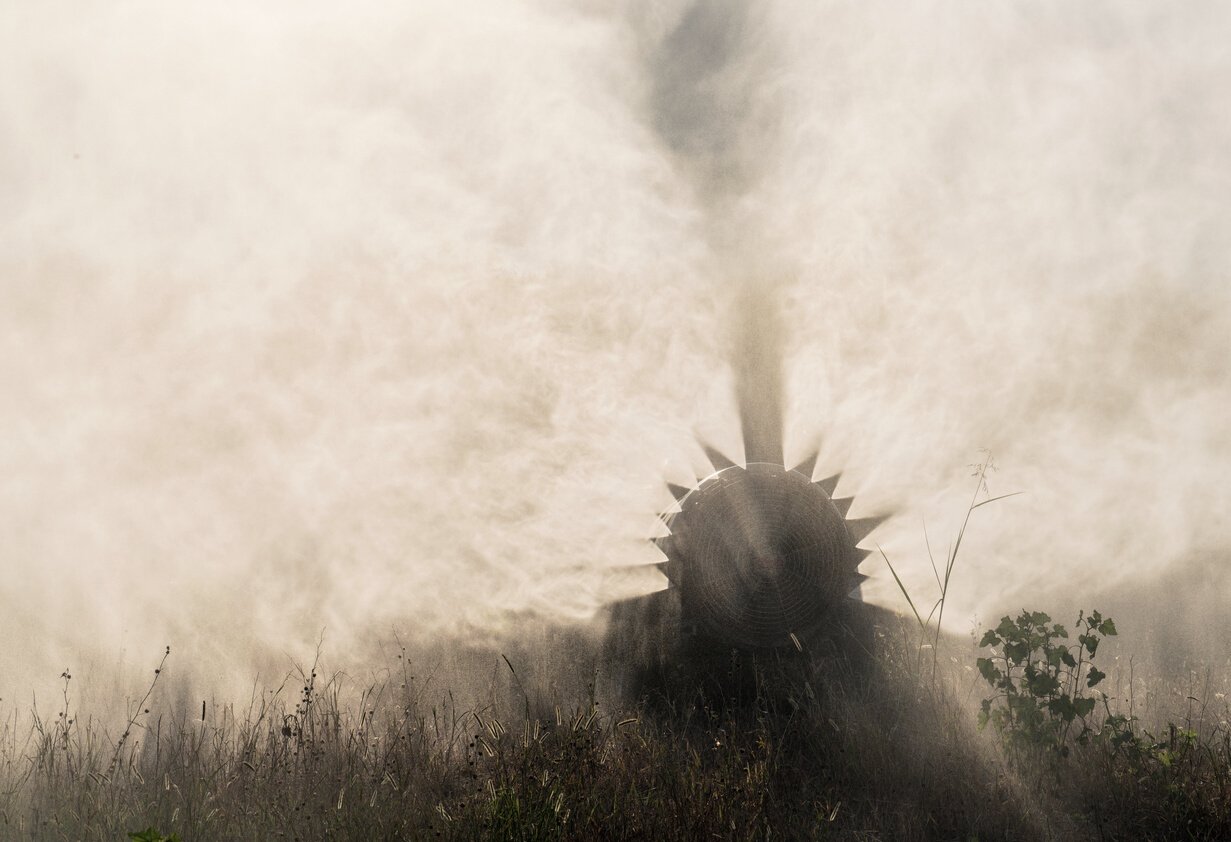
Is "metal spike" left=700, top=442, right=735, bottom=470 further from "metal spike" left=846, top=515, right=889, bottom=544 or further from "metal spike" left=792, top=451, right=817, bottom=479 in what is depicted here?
"metal spike" left=846, top=515, right=889, bottom=544

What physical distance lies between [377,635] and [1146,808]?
737cm

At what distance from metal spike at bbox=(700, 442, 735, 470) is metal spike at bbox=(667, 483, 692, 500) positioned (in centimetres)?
37

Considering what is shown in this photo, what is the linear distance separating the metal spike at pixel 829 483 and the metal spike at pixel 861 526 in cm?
34

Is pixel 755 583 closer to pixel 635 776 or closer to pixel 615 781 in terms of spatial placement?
pixel 635 776

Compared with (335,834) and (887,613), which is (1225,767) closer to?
(887,613)

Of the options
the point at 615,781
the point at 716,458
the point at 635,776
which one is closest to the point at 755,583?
the point at 716,458

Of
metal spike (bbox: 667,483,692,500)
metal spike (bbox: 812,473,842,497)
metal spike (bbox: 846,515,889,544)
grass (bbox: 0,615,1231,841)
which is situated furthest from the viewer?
metal spike (bbox: 667,483,692,500)

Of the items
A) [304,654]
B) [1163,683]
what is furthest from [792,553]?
[304,654]

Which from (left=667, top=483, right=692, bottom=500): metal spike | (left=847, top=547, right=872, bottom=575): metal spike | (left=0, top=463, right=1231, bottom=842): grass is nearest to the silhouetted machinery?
(left=847, top=547, right=872, bottom=575): metal spike

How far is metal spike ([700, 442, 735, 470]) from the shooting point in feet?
28.1

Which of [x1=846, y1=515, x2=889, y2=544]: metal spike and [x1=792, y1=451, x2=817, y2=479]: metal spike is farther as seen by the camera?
[x1=792, y1=451, x2=817, y2=479]: metal spike

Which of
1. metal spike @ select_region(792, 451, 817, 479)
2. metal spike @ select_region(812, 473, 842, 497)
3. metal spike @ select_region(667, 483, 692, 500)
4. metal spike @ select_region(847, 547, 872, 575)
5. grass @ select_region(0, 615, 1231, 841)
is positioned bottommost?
grass @ select_region(0, 615, 1231, 841)

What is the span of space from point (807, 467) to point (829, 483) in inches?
9.9

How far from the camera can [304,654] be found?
9.97 metres
